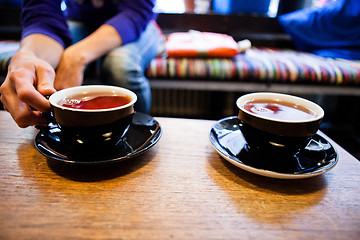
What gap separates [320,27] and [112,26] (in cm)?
142

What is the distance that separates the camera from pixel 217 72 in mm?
1396

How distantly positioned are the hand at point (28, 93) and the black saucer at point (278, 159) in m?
0.35

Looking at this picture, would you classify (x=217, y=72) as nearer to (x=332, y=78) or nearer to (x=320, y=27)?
(x=332, y=78)

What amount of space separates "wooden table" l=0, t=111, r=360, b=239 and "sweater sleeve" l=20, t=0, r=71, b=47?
1.76 feet

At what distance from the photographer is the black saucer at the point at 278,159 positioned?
0.41m

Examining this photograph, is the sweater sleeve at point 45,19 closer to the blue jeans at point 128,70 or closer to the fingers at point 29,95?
the blue jeans at point 128,70

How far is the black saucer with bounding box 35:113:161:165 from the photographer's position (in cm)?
43

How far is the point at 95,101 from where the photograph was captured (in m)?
0.49

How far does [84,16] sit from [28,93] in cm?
91

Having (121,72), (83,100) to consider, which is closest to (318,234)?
(83,100)

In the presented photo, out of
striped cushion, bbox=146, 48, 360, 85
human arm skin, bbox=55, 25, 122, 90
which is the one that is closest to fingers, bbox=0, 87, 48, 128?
human arm skin, bbox=55, 25, 122, 90

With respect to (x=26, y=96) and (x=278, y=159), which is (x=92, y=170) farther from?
(x=278, y=159)

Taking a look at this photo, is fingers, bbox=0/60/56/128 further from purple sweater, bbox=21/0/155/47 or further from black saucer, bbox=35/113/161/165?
purple sweater, bbox=21/0/155/47

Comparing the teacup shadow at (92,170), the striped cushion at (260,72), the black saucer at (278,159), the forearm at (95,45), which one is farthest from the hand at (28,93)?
the striped cushion at (260,72)
